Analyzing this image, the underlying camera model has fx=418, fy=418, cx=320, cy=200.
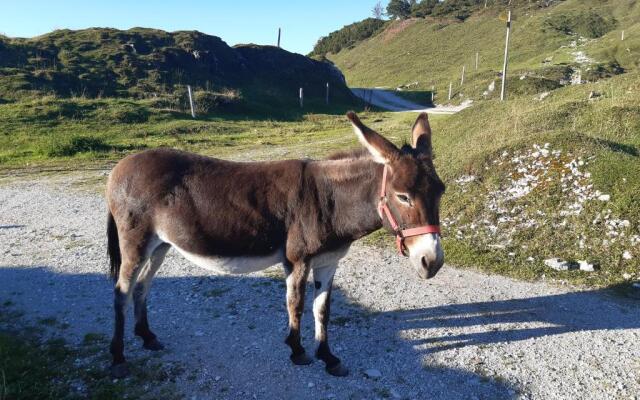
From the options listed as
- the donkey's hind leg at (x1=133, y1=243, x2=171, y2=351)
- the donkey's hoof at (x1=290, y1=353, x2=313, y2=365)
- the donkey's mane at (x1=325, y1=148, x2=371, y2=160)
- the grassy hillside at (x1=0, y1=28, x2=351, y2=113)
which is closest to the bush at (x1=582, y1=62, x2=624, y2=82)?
the grassy hillside at (x1=0, y1=28, x2=351, y2=113)

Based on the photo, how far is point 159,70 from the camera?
35.8m

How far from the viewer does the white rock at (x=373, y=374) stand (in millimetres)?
4391

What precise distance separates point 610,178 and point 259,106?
92.7 feet

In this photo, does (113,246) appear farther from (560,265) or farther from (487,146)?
(487,146)

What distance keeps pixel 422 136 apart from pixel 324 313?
2113 mm

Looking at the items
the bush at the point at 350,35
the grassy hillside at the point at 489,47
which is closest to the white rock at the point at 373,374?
the grassy hillside at the point at 489,47

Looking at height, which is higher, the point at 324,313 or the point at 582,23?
the point at 582,23

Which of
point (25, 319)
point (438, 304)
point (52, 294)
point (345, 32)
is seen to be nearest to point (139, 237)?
point (25, 319)

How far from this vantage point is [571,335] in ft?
16.7

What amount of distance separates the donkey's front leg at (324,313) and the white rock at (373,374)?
21 centimetres

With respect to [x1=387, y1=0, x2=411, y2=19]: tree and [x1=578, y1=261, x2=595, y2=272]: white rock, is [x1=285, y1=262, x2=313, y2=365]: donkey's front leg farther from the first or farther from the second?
[x1=387, y1=0, x2=411, y2=19]: tree

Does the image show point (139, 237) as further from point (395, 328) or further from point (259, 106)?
point (259, 106)

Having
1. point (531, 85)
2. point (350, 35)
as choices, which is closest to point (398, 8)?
point (350, 35)

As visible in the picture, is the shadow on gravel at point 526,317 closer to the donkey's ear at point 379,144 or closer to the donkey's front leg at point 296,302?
the donkey's front leg at point 296,302
